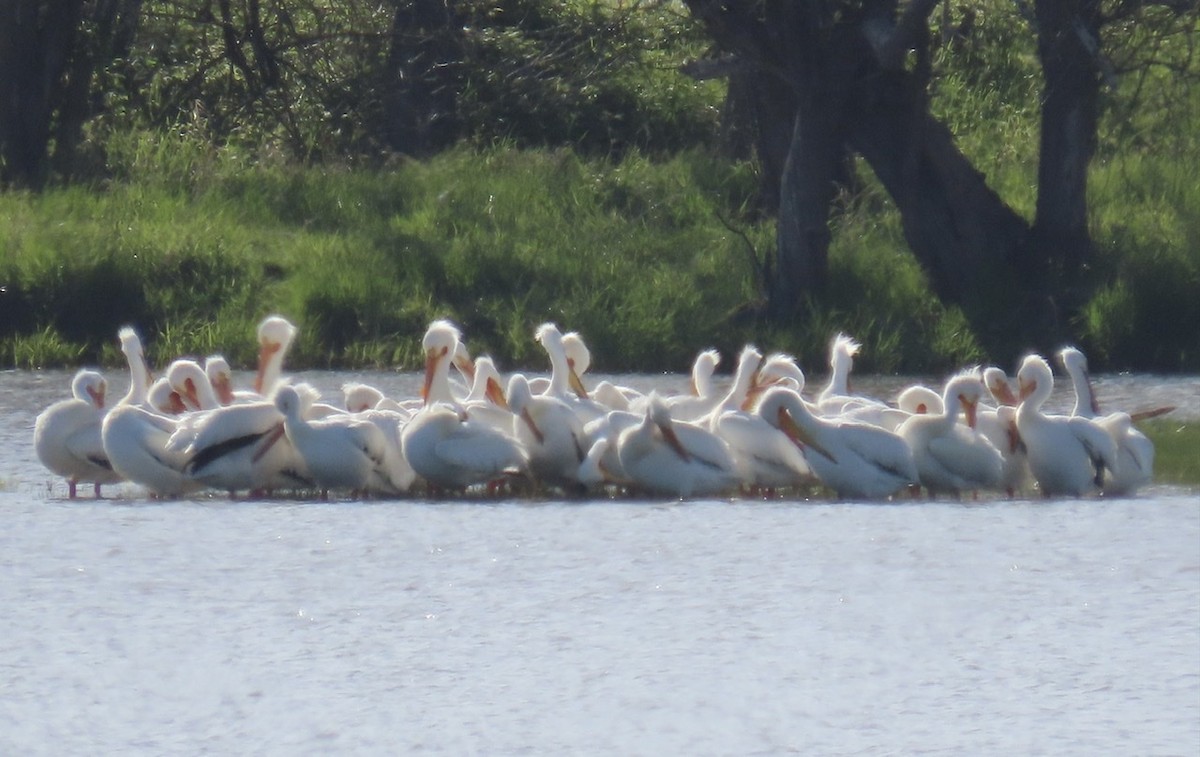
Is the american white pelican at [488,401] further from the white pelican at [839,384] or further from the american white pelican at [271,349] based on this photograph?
the white pelican at [839,384]

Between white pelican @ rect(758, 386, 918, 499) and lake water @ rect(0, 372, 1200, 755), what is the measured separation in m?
0.15

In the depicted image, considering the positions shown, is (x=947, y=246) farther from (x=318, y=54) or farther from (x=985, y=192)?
(x=318, y=54)

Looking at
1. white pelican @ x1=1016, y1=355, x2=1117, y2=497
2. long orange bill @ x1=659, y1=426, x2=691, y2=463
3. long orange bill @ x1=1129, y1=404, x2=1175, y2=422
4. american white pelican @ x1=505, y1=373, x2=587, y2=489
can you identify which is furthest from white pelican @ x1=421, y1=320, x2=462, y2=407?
long orange bill @ x1=1129, y1=404, x2=1175, y2=422

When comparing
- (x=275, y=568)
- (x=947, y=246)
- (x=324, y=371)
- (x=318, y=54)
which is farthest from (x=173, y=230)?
(x=275, y=568)

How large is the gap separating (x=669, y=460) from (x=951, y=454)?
1158mm

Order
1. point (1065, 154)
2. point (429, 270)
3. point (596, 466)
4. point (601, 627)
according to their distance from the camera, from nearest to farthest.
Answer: point (601, 627), point (596, 466), point (1065, 154), point (429, 270)

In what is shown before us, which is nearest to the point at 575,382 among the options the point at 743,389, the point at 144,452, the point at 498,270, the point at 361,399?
the point at 743,389

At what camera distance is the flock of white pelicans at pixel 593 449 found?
902 cm

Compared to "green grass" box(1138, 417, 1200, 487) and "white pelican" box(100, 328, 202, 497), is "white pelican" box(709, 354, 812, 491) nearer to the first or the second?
"green grass" box(1138, 417, 1200, 487)

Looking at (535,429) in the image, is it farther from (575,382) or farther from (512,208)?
(512,208)

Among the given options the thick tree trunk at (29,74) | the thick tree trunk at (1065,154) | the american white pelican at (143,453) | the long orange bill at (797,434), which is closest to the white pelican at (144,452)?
the american white pelican at (143,453)

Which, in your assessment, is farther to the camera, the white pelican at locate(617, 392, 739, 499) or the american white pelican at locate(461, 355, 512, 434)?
the american white pelican at locate(461, 355, 512, 434)

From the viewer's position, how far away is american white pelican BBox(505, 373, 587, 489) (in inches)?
369

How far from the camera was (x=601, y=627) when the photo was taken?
6602mm
